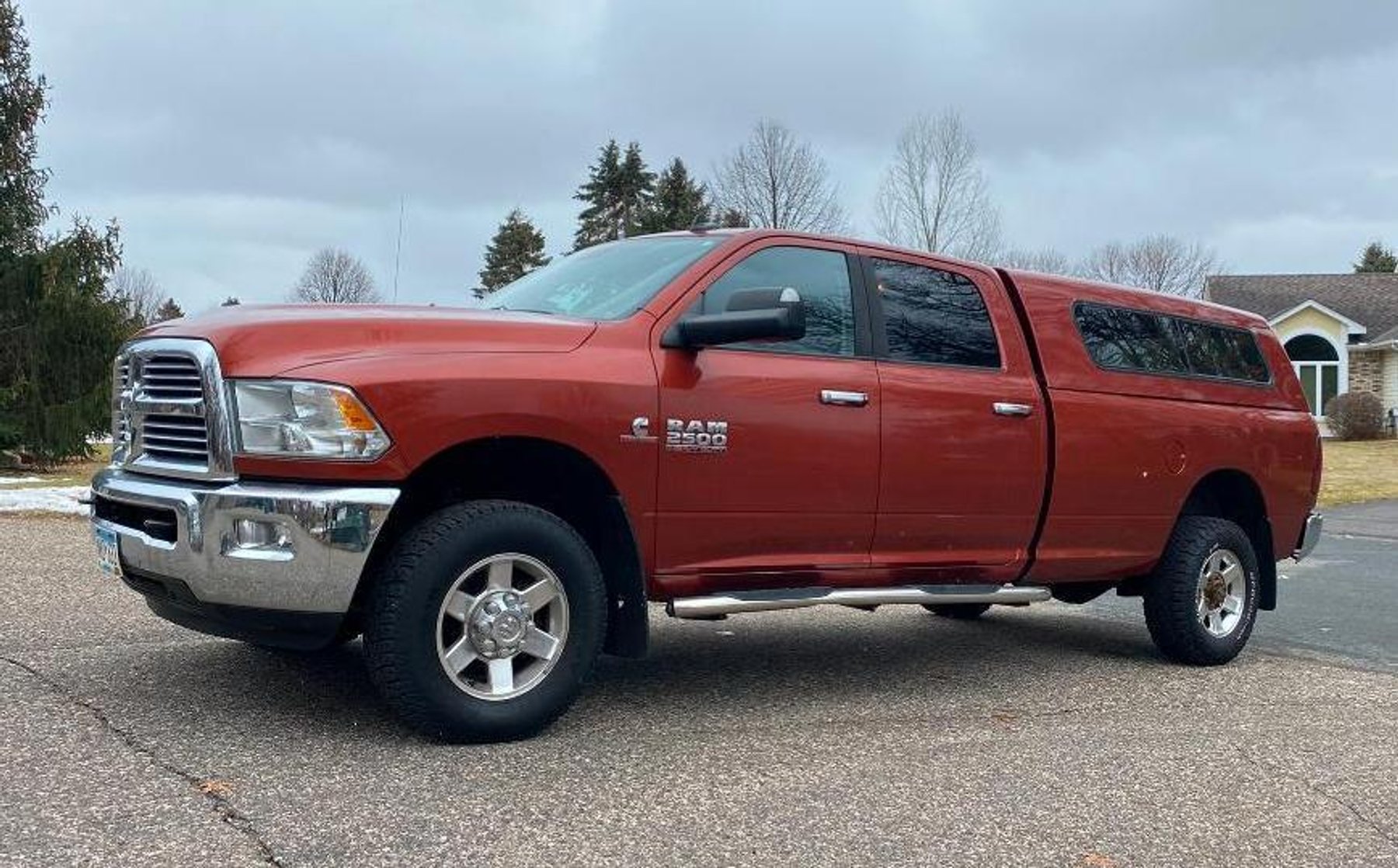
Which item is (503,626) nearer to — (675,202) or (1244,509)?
(1244,509)

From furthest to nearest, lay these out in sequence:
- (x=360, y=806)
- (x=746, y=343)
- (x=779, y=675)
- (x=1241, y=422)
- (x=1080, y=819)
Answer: (x=1241, y=422)
(x=779, y=675)
(x=746, y=343)
(x=1080, y=819)
(x=360, y=806)

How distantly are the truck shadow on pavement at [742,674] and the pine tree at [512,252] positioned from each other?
44323 millimetres

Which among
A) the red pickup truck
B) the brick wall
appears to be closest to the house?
the brick wall

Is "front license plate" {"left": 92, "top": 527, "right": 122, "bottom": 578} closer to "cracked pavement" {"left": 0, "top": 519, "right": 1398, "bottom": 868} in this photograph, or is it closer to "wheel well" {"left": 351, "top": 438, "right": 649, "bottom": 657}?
"cracked pavement" {"left": 0, "top": 519, "right": 1398, "bottom": 868}

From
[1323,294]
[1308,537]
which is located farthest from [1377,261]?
[1308,537]

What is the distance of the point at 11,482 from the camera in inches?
631

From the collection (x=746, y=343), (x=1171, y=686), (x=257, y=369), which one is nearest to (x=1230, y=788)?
(x=1171, y=686)

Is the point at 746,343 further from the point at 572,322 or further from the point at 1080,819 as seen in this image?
the point at 1080,819

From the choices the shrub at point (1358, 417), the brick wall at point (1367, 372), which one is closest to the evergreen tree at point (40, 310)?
the shrub at point (1358, 417)

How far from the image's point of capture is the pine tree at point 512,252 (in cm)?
5262

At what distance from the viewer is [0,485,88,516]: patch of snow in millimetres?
11922

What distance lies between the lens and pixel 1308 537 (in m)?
7.26

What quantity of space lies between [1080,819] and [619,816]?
1.44 m

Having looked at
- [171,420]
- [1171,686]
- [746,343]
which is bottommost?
[1171,686]
